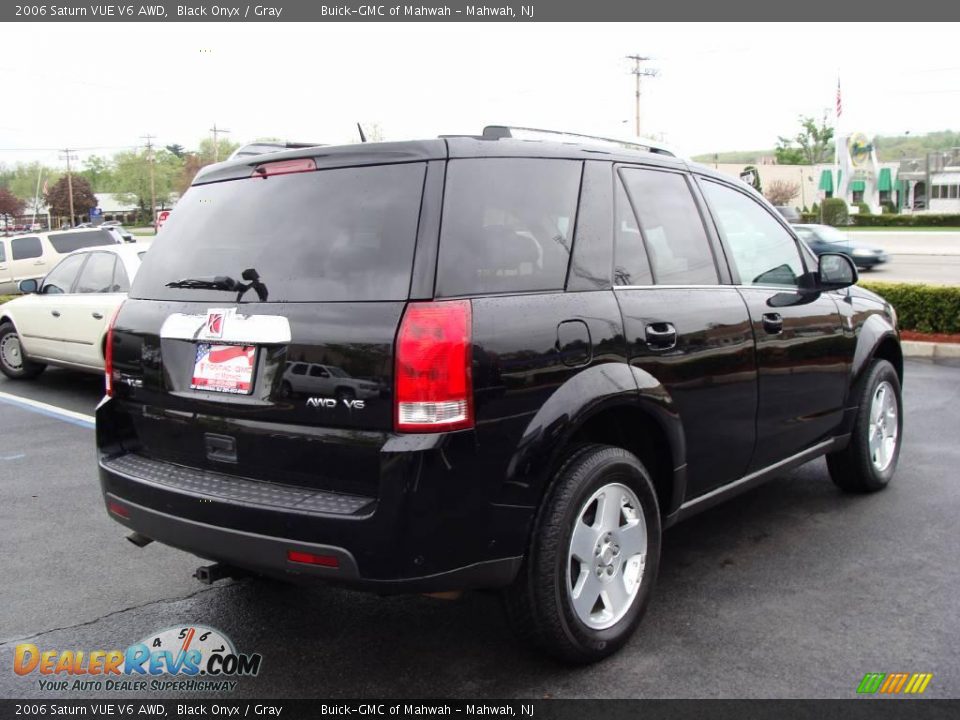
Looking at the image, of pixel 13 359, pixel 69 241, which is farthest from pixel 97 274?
pixel 69 241

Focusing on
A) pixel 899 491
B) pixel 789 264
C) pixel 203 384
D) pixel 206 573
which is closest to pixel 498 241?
pixel 203 384

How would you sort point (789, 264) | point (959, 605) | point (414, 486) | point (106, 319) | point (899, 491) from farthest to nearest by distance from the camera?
point (106, 319) → point (899, 491) → point (789, 264) → point (959, 605) → point (414, 486)

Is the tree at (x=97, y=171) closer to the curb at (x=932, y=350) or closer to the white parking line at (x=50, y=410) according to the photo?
the white parking line at (x=50, y=410)

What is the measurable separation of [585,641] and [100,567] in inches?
101

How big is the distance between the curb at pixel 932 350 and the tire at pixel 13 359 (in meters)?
10.1

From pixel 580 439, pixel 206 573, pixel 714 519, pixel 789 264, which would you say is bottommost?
pixel 714 519

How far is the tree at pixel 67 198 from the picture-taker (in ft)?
348

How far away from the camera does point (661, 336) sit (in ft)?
11.7

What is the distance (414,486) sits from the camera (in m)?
2.72

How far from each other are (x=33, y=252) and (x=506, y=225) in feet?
67.0

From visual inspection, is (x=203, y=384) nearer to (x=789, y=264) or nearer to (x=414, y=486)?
(x=414, y=486)

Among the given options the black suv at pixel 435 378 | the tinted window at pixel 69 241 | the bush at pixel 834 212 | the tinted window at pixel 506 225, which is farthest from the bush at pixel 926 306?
the bush at pixel 834 212

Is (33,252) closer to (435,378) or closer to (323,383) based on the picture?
(323,383)

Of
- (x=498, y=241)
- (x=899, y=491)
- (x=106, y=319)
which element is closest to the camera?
(x=498, y=241)
